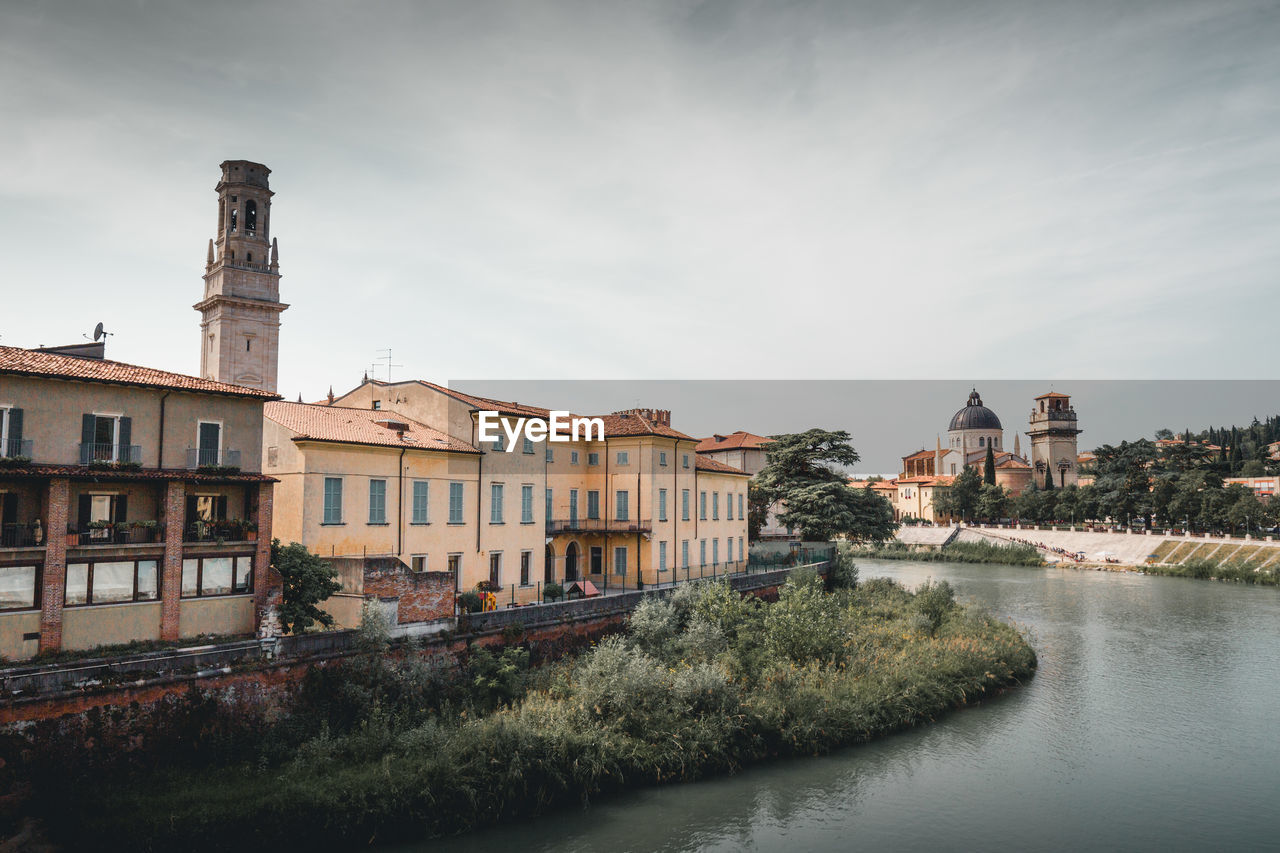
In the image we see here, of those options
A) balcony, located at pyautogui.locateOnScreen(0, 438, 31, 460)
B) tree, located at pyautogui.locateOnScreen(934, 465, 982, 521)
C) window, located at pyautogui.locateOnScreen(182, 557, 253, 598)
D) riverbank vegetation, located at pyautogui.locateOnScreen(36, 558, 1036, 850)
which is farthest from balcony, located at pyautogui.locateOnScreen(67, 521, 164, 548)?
tree, located at pyautogui.locateOnScreen(934, 465, 982, 521)

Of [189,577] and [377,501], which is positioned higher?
[377,501]

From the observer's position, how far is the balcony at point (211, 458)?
21.8 metres

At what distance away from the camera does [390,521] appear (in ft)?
88.4

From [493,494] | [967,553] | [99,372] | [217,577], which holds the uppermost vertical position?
[99,372]

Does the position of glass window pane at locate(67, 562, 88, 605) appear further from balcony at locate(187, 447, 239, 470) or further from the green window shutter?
balcony at locate(187, 447, 239, 470)

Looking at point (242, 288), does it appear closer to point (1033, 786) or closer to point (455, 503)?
point (455, 503)

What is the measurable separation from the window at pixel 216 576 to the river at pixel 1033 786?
30.2 feet

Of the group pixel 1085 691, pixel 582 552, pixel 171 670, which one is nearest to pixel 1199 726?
pixel 1085 691

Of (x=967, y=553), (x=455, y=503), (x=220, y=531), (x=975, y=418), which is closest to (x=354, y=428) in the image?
(x=455, y=503)

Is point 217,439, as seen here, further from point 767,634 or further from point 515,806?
point 767,634

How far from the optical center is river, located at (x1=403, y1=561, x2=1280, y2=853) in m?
17.5

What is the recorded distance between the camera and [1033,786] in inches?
798

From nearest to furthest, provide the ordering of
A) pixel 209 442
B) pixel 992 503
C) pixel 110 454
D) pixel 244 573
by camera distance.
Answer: pixel 110 454, pixel 244 573, pixel 209 442, pixel 992 503

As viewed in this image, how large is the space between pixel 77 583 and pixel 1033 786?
2281cm
